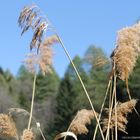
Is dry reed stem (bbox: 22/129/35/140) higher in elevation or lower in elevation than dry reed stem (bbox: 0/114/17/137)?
lower

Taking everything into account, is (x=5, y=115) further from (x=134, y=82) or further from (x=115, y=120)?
(x=134, y=82)

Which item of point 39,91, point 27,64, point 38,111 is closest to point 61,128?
point 38,111

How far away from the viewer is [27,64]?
20.0ft

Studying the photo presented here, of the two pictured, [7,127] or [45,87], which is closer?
[7,127]

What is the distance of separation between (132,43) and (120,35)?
131mm

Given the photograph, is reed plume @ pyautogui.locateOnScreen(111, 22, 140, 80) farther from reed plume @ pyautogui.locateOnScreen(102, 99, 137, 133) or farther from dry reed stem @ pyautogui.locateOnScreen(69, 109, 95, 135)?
dry reed stem @ pyautogui.locateOnScreen(69, 109, 95, 135)

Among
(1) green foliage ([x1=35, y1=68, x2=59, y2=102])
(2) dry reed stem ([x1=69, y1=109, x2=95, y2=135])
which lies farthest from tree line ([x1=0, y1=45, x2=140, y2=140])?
(2) dry reed stem ([x1=69, y1=109, x2=95, y2=135])

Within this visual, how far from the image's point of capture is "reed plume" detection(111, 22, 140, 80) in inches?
194

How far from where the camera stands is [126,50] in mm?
4938

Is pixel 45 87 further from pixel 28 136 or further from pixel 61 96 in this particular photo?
pixel 28 136

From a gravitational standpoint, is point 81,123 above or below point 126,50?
below

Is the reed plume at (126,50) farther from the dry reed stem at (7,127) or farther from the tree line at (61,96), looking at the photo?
the tree line at (61,96)

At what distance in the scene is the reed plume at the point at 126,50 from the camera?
4.94 metres

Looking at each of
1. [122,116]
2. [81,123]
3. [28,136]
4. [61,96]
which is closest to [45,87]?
[61,96]
